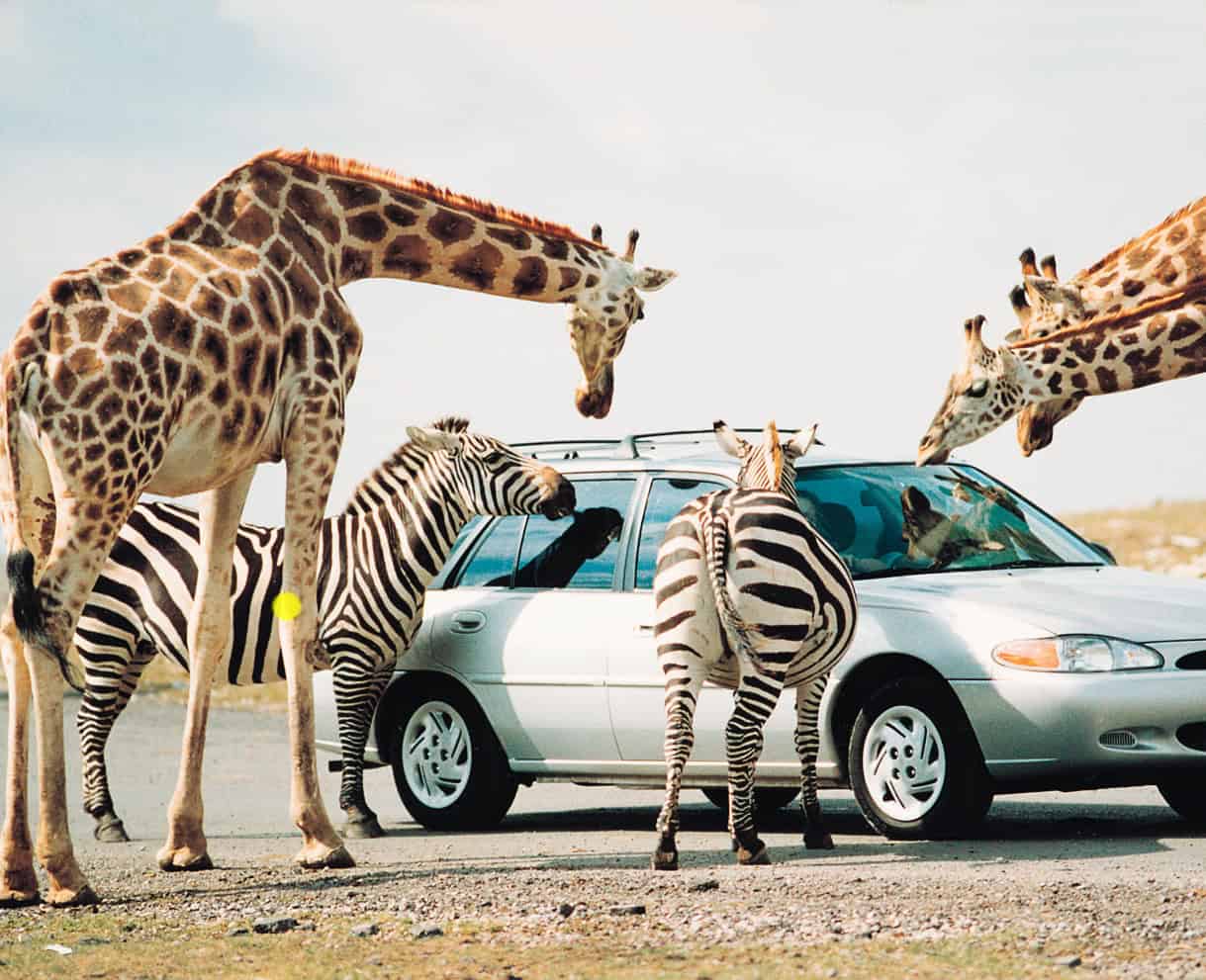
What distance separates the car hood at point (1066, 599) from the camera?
10148mm

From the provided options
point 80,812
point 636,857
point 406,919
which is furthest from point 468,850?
point 80,812

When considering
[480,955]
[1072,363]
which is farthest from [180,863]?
[1072,363]

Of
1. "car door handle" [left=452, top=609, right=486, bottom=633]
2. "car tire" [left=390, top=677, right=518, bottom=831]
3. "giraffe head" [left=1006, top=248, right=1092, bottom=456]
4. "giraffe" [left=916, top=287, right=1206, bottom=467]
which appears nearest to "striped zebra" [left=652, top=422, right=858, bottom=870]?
"car door handle" [left=452, top=609, right=486, bottom=633]

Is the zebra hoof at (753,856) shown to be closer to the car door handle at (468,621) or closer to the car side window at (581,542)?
the car side window at (581,542)

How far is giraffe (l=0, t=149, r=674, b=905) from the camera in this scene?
9.42 meters

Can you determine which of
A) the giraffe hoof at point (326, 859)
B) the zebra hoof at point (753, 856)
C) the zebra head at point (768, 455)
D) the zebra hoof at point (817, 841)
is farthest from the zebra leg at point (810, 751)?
the giraffe hoof at point (326, 859)

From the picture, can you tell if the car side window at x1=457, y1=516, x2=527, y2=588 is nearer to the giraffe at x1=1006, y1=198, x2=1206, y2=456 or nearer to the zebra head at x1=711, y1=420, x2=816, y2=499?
the zebra head at x1=711, y1=420, x2=816, y2=499

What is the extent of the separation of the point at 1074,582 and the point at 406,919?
4.31 meters

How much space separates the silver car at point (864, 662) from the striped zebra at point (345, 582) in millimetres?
316

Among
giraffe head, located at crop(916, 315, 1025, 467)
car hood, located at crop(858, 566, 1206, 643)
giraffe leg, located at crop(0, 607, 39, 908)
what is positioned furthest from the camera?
giraffe head, located at crop(916, 315, 1025, 467)

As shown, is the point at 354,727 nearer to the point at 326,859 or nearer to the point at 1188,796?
the point at 326,859

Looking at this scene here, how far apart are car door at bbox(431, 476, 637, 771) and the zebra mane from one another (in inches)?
26.8

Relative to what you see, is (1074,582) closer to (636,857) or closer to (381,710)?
(636,857)

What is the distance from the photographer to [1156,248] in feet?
49.6
